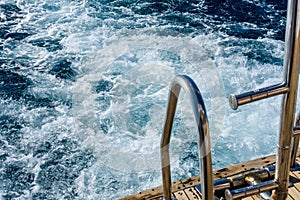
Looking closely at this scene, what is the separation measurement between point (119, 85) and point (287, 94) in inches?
129

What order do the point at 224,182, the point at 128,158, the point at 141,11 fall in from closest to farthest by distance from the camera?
the point at 224,182, the point at 128,158, the point at 141,11

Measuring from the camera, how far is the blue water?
10.4ft

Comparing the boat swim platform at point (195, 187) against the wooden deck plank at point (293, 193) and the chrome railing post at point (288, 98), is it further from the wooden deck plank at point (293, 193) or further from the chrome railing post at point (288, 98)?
the chrome railing post at point (288, 98)

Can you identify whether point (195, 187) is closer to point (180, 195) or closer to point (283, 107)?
point (180, 195)

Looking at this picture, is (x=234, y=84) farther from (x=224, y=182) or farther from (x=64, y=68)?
(x=224, y=182)

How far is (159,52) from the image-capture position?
4527 mm

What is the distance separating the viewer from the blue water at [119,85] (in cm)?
318

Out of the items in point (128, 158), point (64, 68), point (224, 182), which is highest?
point (224, 182)

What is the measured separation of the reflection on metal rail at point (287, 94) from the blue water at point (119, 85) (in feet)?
6.93

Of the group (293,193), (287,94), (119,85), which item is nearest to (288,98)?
(287,94)

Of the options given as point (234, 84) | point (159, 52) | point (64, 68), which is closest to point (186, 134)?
point (234, 84)

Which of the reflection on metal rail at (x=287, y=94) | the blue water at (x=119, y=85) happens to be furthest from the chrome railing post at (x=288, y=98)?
the blue water at (x=119, y=85)

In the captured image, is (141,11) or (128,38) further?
(141,11)

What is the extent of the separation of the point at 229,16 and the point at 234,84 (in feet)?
5.27
